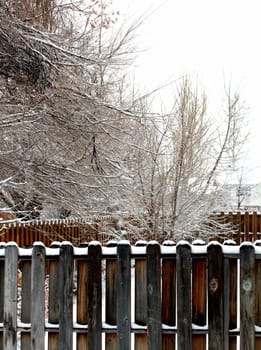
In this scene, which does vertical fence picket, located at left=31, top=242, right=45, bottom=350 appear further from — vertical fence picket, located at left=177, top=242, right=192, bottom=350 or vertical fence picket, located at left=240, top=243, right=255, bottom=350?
vertical fence picket, located at left=240, top=243, right=255, bottom=350

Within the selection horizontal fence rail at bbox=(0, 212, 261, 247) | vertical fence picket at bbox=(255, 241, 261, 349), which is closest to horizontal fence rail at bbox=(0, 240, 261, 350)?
vertical fence picket at bbox=(255, 241, 261, 349)

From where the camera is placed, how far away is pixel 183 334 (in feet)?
7.88

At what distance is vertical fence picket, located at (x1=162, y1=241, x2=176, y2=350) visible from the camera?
2.44 meters

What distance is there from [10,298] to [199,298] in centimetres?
107

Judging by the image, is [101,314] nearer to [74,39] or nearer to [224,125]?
[74,39]

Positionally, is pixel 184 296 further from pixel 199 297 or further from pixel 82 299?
pixel 82 299

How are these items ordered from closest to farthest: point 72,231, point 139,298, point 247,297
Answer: point 247,297, point 139,298, point 72,231

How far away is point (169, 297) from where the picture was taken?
8.09 ft

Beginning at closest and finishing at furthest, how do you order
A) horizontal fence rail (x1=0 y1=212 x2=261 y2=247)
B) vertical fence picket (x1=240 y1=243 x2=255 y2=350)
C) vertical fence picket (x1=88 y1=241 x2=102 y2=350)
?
vertical fence picket (x1=240 y1=243 x2=255 y2=350) < vertical fence picket (x1=88 y1=241 x2=102 y2=350) < horizontal fence rail (x1=0 y1=212 x2=261 y2=247)

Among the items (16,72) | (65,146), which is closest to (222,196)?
(65,146)

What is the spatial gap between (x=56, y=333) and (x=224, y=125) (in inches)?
327

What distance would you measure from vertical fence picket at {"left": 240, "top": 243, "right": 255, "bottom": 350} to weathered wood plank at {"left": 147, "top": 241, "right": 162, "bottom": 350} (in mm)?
437

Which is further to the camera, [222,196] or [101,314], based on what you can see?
[222,196]

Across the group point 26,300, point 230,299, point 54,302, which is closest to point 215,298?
point 230,299
